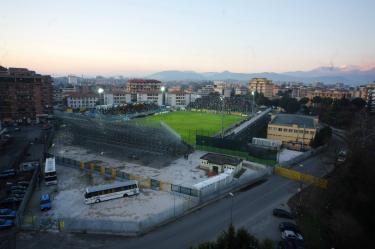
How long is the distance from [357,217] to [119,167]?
13484 millimetres

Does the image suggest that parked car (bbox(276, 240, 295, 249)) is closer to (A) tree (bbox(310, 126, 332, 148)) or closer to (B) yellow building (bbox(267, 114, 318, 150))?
(B) yellow building (bbox(267, 114, 318, 150))

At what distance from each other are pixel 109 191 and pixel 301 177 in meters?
10.8

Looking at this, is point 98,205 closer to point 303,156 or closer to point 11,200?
point 11,200

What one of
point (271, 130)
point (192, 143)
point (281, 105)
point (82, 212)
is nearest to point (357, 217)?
point (82, 212)

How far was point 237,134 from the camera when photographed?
2762 cm

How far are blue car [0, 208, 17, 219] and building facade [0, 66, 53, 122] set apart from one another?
79.7ft

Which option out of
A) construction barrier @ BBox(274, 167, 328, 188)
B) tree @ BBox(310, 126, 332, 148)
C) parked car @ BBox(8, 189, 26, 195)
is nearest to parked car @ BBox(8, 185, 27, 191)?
parked car @ BBox(8, 189, 26, 195)

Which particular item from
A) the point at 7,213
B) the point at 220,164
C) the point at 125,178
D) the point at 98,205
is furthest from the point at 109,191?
the point at 220,164

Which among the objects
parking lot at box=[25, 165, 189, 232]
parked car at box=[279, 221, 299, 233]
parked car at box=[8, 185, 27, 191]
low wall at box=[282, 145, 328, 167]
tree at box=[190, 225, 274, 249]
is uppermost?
tree at box=[190, 225, 274, 249]

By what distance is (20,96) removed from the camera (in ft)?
106

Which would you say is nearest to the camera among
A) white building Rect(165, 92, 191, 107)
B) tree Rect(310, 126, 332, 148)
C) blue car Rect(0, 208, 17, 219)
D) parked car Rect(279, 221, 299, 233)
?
parked car Rect(279, 221, 299, 233)

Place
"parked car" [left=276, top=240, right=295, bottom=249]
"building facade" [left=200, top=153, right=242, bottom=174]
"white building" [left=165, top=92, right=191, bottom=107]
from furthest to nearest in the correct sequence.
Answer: "white building" [left=165, top=92, right=191, bottom=107]
"building facade" [left=200, top=153, right=242, bottom=174]
"parked car" [left=276, top=240, right=295, bottom=249]

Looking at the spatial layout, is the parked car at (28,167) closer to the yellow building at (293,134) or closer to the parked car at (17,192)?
the parked car at (17,192)

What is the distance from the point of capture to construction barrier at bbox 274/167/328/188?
47.5 feet
